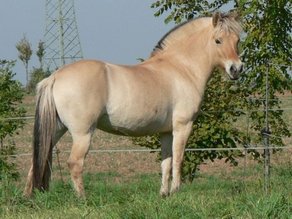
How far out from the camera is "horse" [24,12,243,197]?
7465 mm

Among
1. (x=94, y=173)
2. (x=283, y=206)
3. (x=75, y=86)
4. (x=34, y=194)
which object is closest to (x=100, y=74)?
(x=75, y=86)

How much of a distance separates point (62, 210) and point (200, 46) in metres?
3.40

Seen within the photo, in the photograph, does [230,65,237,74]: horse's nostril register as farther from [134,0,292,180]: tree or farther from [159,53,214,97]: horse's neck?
[134,0,292,180]: tree

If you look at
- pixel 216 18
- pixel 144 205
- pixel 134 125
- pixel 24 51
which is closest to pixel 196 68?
pixel 216 18

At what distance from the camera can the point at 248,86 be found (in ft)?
34.3

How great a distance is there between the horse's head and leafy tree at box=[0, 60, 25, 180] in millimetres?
3415

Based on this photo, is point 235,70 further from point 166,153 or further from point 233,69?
point 166,153

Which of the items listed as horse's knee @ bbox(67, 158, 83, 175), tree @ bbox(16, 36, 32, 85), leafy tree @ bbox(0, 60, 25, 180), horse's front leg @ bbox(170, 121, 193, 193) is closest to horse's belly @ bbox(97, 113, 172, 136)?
horse's front leg @ bbox(170, 121, 193, 193)

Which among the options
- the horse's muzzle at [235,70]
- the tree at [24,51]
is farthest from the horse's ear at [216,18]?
the tree at [24,51]

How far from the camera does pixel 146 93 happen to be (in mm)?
7977

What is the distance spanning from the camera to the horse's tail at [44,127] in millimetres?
7492

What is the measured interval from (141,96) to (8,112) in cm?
342

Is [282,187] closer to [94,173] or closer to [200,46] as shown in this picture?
[200,46]

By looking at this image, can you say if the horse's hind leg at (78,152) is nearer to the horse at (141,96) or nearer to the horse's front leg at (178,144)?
the horse at (141,96)
